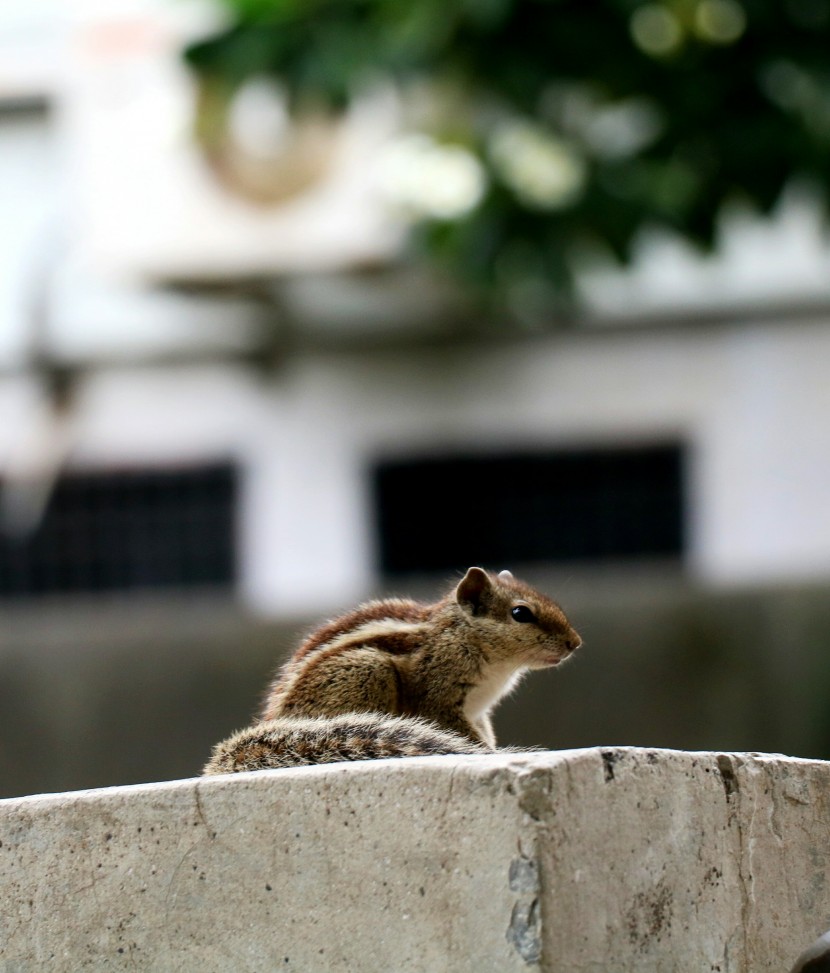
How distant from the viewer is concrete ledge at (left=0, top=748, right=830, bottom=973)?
9.74 feet

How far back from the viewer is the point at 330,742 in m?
3.25

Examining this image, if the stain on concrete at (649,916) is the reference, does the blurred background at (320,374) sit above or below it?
above

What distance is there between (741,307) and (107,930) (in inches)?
384

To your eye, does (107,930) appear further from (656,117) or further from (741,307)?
(741,307)

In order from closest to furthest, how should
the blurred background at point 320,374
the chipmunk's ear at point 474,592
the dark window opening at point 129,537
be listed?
the chipmunk's ear at point 474,592 < the blurred background at point 320,374 < the dark window opening at point 129,537

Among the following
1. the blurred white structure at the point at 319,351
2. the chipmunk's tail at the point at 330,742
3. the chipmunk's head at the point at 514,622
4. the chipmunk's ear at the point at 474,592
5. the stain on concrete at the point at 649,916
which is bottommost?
the stain on concrete at the point at 649,916

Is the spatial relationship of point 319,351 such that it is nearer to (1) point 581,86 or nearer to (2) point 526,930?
(1) point 581,86

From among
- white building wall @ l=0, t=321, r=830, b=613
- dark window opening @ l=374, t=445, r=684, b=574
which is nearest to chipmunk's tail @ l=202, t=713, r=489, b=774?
white building wall @ l=0, t=321, r=830, b=613

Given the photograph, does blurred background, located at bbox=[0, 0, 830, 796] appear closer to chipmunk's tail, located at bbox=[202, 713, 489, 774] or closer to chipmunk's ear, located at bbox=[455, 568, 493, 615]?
chipmunk's ear, located at bbox=[455, 568, 493, 615]

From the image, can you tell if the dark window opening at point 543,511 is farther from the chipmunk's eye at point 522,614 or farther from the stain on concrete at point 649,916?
the stain on concrete at point 649,916

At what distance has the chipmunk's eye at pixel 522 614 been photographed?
3.69 meters

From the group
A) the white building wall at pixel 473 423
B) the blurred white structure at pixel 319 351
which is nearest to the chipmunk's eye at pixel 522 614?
the blurred white structure at pixel 319 351

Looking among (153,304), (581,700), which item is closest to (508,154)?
(581,700)

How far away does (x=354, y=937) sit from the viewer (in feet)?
10.0
